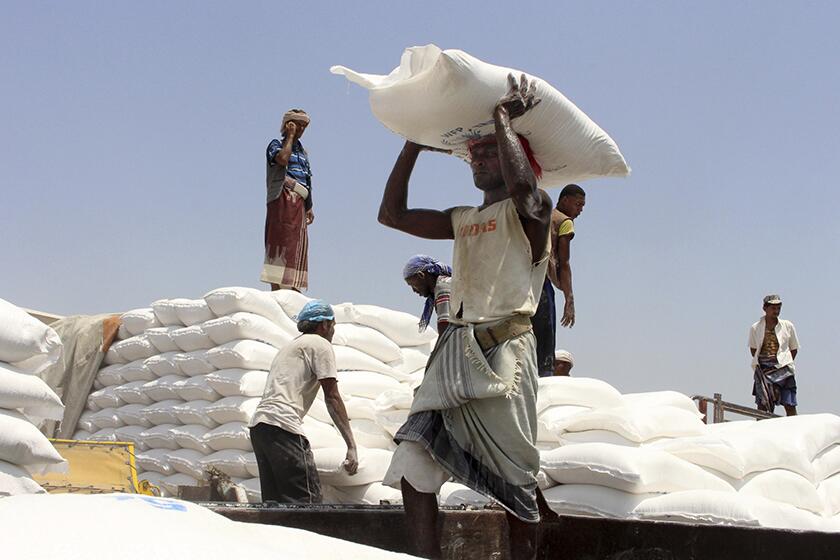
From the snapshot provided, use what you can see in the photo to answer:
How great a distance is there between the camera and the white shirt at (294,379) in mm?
4109

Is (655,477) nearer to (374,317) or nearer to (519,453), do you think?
(519,453)

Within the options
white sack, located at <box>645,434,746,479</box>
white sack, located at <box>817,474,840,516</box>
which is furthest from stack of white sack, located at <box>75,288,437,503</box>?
white sack, located at <box>817,474,840,516</box>

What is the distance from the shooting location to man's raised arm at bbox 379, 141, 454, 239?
2.60 m

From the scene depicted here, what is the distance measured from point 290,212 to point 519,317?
4844 millimetres

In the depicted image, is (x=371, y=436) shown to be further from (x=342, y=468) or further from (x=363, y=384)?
(x=342, y=468)

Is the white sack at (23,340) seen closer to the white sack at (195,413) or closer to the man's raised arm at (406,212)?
the man's raised arm at (406,212)

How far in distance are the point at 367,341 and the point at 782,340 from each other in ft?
14.7

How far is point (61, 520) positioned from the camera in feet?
3.34

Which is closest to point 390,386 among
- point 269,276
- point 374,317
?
point 374,317

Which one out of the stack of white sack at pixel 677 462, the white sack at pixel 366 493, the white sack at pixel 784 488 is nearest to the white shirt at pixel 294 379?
the white sack at pixel 366 493

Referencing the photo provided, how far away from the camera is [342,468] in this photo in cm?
454

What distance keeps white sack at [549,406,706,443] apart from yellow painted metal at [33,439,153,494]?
2.01m

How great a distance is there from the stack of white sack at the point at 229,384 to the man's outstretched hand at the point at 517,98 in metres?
2.64

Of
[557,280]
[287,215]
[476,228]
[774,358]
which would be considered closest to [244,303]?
[287,215]
